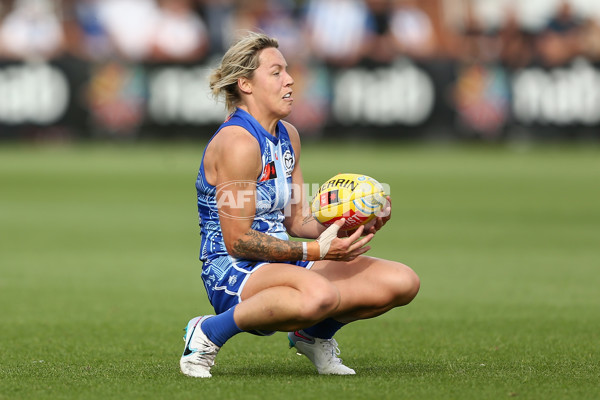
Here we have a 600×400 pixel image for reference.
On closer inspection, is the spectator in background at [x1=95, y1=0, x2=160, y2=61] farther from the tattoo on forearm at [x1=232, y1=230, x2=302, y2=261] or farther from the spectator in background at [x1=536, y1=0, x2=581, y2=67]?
the tattoo on forearm at [x1=232, y1=230, x2=302, y2=261]

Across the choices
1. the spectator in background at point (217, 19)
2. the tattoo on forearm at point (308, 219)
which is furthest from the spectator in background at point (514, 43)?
the tattoo on forearm at point (308, 219)

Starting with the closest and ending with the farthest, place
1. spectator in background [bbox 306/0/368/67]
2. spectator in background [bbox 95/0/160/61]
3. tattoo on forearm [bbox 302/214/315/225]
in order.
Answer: tattoo on forearm [bbox 302/214/315/225], spectator in background [bbox 306/0/368/67], spectator in background [bbox 95/0/160/61]

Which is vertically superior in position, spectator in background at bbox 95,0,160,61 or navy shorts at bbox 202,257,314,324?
spectator in background at bbox 95,0,160,61

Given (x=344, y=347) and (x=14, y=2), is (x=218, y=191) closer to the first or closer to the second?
(x=344, y=347)

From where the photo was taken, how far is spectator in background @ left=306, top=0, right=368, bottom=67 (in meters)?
27.9

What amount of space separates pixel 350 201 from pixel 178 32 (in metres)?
22.0

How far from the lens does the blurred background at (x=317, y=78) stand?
80.5 feet

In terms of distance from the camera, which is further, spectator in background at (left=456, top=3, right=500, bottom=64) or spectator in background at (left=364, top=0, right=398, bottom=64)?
spectator in background at (left=456, top=3, right=500, bottom=64)

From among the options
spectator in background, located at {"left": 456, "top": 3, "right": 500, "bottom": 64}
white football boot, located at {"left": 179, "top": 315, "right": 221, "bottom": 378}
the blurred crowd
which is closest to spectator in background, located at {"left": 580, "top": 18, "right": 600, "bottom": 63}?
Answer: the blurred crowd

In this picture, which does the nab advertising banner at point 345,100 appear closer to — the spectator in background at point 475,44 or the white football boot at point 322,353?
the spectator in background at point 475,44

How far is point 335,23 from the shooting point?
2816 cm

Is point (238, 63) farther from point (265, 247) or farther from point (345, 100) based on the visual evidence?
point (345, 100)

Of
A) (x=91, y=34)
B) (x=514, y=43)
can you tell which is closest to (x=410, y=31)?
(x=514, y=43)

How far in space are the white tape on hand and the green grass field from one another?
2.38ft
